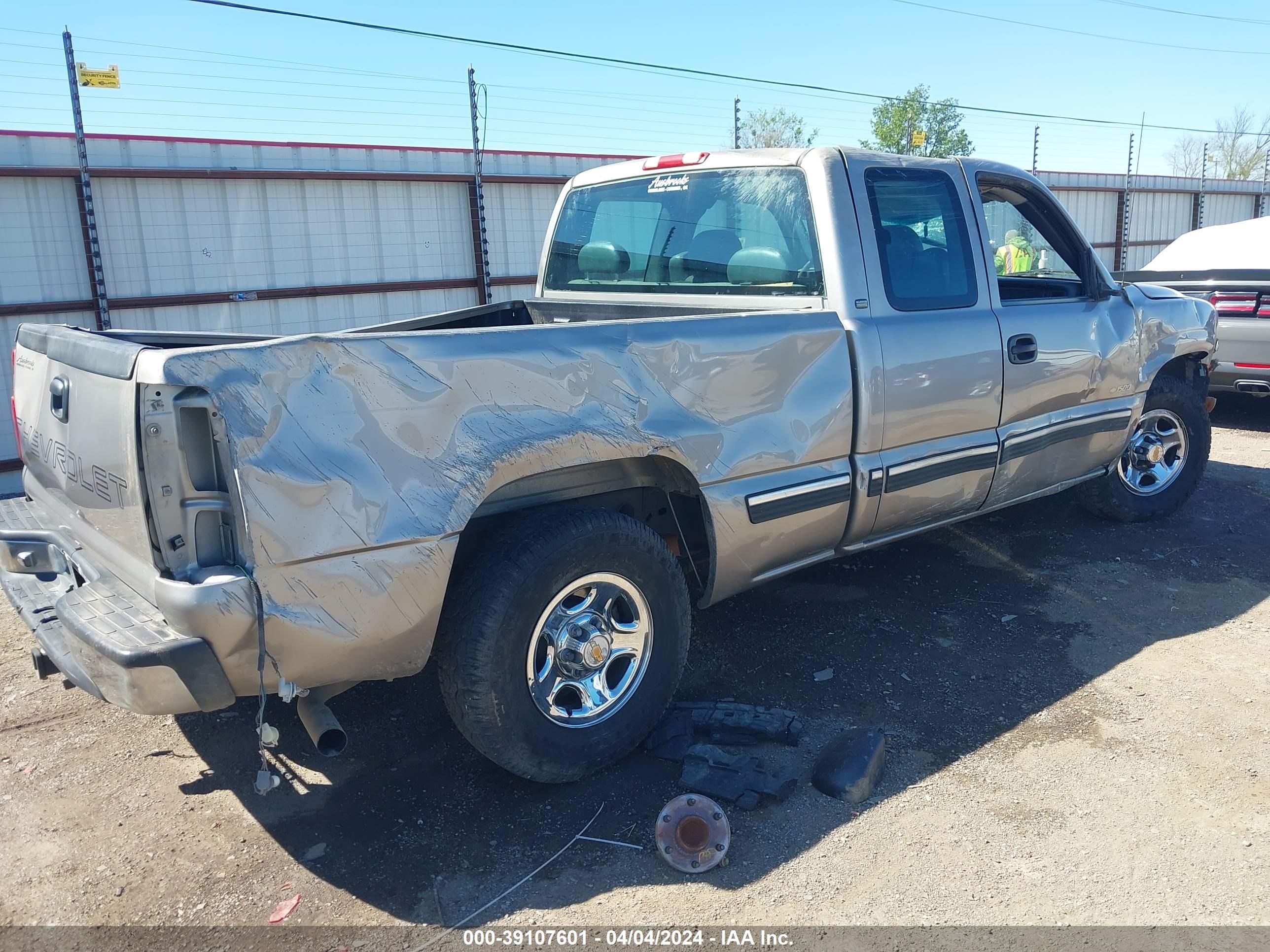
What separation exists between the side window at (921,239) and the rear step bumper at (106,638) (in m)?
2.87

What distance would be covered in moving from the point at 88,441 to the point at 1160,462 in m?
5.71

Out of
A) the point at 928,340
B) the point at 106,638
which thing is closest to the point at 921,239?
the point at 928,340

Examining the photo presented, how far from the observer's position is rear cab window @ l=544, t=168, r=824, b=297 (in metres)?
4.01

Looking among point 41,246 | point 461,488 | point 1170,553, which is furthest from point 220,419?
point 41,246

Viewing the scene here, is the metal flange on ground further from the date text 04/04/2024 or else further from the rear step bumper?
the rear step bumper

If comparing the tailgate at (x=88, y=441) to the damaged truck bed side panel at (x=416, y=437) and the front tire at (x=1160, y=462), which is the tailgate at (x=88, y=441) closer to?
the damaged truck bed side panel at (x=416, y=437)

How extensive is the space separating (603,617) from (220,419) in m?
1.39

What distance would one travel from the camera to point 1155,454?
5.86 meters

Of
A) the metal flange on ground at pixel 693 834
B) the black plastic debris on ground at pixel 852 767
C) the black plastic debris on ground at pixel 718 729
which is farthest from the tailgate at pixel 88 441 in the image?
the black plastic debris on ground at pixel 852 767

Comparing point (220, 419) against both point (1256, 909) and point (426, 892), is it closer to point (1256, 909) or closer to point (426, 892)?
point (426, 892)

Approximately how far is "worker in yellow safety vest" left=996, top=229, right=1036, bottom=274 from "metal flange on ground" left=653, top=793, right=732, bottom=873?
3514 mm

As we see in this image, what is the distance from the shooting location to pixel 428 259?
34.2 feet

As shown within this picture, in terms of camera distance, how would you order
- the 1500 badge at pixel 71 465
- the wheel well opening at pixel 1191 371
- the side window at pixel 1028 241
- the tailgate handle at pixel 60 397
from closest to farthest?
the 1500 badge at pixel 71 465, the tailgate handle at pixel 60 397, the side window at pixel 1028 241, the wheel well opening at pixel 1191 371

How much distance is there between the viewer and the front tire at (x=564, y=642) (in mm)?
2906
